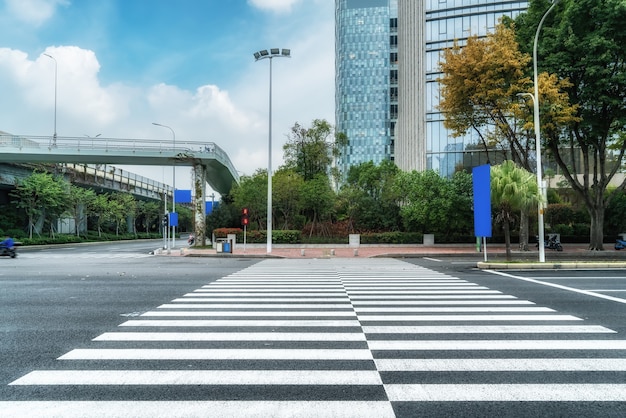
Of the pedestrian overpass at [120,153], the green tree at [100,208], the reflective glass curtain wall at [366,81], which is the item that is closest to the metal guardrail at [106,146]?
the pedestrian overpass at [120,153]

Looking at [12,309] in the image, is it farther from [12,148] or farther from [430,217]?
[12,148]

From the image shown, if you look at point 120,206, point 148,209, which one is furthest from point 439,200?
point 148,209

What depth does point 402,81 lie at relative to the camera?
208ft

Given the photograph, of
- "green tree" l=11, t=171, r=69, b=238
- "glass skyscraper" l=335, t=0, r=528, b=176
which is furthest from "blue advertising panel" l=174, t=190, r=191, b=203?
"glass skyscraper" l=335, t=0, r=528, b=176

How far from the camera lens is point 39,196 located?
40750 mm

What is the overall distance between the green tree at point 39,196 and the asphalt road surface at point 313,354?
119 ft

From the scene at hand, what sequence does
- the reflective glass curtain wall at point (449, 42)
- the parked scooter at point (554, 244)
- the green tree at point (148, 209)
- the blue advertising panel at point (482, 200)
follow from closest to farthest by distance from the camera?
the blue advertising panel at point (482, 200) < the parked scooter at point (554, 244) < the reflective glass curtain wall at point (449, 42) < the green tree at point (148, 209)

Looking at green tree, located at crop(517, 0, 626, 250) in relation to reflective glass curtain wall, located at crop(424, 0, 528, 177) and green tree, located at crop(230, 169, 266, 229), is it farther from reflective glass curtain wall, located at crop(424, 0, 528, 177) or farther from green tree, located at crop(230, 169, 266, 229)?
green tree, located at crop(230, 169, 266, 229)

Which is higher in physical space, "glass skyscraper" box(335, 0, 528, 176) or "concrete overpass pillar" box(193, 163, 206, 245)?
"glass skyscraper" box(335, 0, 528, 176)

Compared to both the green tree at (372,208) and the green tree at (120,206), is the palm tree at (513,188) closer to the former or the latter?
the green tree at (372,208)

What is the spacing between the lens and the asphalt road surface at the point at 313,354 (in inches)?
146

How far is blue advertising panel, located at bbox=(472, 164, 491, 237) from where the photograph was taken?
56.1 ft

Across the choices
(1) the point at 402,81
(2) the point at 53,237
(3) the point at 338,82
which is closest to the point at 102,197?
(2) the point at 53,237

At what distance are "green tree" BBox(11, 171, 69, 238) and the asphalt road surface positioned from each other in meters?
36.4
